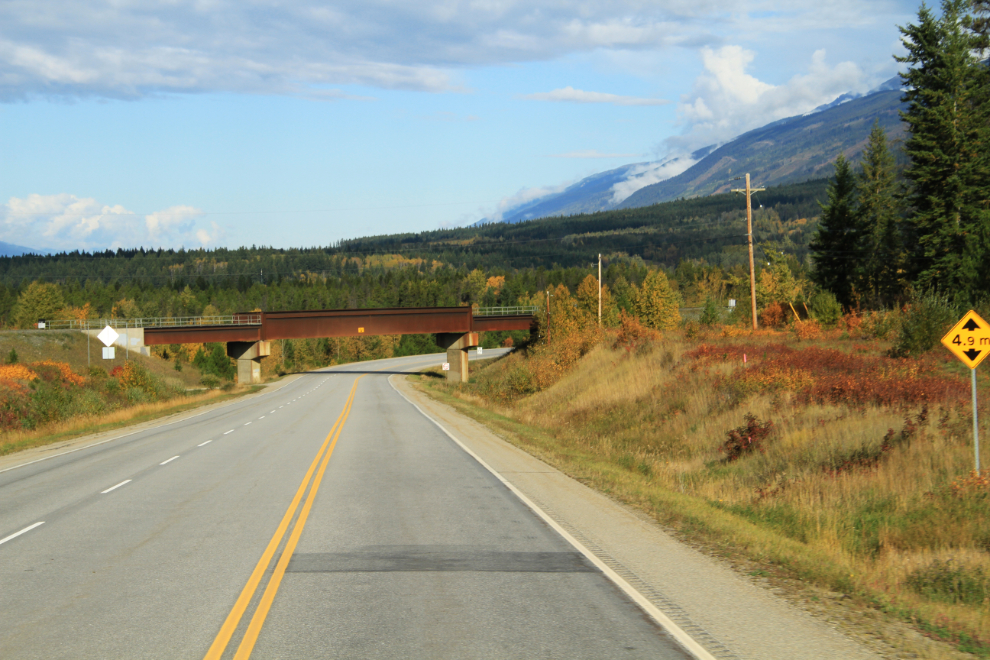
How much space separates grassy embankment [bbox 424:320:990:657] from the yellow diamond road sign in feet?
6.50

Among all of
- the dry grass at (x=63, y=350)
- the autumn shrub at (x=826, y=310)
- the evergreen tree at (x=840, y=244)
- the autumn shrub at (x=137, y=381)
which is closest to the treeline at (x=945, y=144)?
the autumn shrub at (x=826, y=310)

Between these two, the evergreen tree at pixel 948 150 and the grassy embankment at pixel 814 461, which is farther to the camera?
the evergreen tree at pixel 948 150

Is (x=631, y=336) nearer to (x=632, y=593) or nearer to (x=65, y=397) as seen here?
(x=65, y=397)

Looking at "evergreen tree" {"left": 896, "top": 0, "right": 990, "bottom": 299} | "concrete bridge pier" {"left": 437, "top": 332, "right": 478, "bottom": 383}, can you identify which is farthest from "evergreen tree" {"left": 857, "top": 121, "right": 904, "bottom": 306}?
"concrete bridge pier" {"left": 437, "top": 332, "right": 478, "bottom": 383}

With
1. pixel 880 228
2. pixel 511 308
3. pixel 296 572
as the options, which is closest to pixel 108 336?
pixel 296 572

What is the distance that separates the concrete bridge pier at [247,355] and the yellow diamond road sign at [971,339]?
77.3 metres

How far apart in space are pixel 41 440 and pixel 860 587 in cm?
2800

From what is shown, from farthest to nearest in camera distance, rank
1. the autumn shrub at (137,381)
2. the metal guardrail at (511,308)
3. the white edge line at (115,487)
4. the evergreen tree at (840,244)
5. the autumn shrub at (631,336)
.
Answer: the metal guardrail at (511,308) → the evergreen tree at (840,244) → the autumn shrub at (137,381) → the autumn shrub at (631,336) → the white edge line at (115,487)

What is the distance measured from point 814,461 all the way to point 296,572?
12.0 metres

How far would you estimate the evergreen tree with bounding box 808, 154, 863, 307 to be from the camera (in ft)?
208

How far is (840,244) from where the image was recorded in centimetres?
6397

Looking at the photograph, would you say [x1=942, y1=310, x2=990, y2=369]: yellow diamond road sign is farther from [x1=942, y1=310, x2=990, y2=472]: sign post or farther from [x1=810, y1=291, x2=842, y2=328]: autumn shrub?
[x1=810, y1=291, x2=842, y2=328]: autumn shrub

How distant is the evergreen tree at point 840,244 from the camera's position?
63500 mm

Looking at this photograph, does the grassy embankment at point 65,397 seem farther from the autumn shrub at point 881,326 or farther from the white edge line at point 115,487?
the autumn shrub at point 881,326
